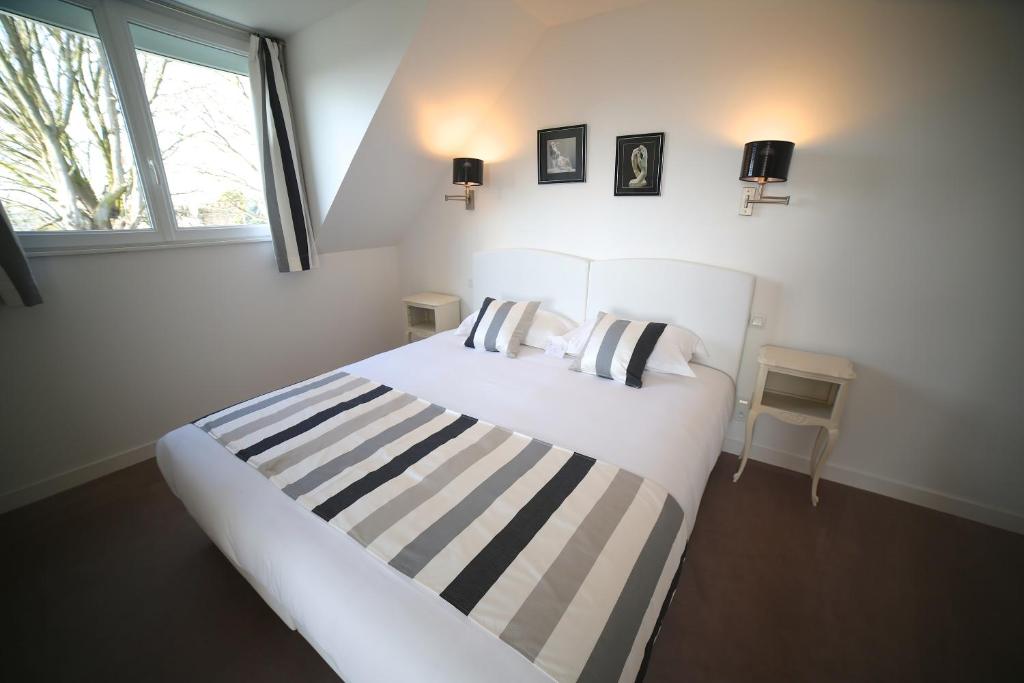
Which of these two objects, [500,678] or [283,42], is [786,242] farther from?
[283,42]

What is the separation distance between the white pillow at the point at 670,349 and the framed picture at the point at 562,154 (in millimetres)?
1036

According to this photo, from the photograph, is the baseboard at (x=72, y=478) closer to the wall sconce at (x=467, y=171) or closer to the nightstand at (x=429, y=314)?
the nightstand at (x=429, y=314)

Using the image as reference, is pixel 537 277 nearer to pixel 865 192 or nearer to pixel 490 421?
pixel 490 421

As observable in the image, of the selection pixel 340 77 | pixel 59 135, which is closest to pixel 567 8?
pixel 340 77

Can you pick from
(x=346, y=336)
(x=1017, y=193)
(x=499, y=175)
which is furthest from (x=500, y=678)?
(x=346, y=336)

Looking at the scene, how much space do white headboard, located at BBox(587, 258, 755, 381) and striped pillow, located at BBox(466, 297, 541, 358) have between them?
540 mm

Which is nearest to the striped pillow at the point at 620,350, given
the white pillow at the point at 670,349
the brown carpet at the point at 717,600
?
the white pillow at the point at 670,349

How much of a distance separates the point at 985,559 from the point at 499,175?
333cm

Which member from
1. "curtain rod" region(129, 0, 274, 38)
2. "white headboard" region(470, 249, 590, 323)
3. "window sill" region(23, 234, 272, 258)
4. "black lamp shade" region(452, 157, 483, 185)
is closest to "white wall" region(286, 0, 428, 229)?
"curtain rod" region(129, 0, 274, 38)

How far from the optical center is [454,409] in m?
1.80

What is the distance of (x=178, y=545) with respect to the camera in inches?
70.4

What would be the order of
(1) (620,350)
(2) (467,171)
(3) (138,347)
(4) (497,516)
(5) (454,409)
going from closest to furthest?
1. (4) (497,516)
2. (5) (454,409)
3. (1) (620,350)
4. (3) (138,347)
5. (2) (467,171)

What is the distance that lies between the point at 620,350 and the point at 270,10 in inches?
107

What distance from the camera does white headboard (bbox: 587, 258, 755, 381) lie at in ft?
7.23
